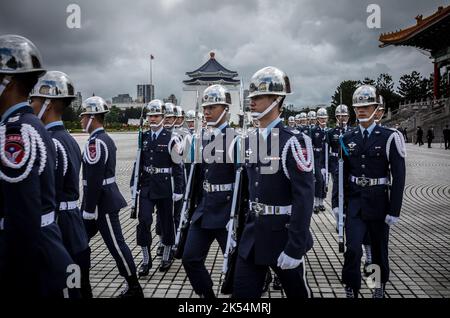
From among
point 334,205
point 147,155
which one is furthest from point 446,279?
point 147,155

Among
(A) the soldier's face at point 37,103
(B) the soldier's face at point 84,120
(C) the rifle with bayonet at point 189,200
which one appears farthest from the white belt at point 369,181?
(A) the soldier's face at point 37,103

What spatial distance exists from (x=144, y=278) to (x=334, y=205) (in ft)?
8.72

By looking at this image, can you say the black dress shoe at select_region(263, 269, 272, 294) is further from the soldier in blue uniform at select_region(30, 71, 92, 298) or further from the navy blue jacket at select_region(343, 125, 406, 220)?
the soldier in blue uniform at select_region(30, 71, 92, 298)

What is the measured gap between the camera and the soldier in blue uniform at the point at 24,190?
2.26 m

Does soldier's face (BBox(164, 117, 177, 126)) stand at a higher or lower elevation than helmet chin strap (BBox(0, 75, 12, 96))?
higher

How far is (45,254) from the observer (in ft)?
8.38

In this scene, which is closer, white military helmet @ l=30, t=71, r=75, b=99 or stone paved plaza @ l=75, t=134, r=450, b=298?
white military helmet @ l=30, t=71, r=75, b=99

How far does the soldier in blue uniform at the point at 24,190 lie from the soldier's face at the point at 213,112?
7.83 feet

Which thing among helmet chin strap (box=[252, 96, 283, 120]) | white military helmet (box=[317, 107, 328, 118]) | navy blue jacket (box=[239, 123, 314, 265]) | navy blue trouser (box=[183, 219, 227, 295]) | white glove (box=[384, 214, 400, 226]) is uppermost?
white military helmet (box=[317, 107, 328, 118])

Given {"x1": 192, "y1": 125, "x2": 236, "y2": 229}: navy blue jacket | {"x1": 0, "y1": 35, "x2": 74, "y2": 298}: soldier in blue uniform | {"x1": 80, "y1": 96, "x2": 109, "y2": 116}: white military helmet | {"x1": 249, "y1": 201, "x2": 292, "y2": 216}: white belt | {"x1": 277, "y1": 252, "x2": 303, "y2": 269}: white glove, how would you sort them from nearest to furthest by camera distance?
{"x1": 0, "y1": 35, "x2": 74, "y2": 298}: soldier in blue uniform < {"x1": 277, "y1": 252, "x2": 303, "y2": 269}: white glove < {"x1": 249, "y1": 201, "x2": 292, "y2": 216}: white belt < {"x1": 192, "y1": 125, "x2": 236, "y2": 229}: navy blue jacket < {"x1": 80, "y1": 96, "x2": 109, "y2": 116}: white military helmet

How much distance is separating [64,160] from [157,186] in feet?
8.49

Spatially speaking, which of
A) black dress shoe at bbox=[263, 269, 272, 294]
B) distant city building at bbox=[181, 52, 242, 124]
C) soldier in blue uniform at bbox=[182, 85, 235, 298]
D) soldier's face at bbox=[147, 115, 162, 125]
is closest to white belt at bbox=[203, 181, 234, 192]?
soldier in blue uniform at bbox=[182, 85, 235, 298]

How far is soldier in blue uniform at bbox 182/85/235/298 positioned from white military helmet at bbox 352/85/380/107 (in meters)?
1.57

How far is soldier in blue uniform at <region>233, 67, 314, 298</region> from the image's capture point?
10.4 ft
